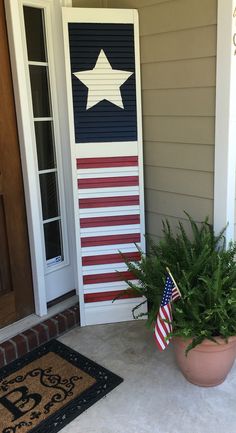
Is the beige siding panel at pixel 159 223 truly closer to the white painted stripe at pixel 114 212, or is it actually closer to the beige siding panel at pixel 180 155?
the white painted stripe at pixel 114 212

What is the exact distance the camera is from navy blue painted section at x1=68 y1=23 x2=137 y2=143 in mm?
2312

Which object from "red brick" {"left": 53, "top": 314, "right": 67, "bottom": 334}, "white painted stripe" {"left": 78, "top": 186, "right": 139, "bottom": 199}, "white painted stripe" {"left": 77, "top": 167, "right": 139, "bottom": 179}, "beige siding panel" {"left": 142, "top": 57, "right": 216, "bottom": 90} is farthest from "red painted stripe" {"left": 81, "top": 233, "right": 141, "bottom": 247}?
"beige siding panel" {"left": 142, "top": 57, "right": 216, "bottom": 90}

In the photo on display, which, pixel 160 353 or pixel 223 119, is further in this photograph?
pixel 160 353

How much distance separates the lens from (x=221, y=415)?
1.90m

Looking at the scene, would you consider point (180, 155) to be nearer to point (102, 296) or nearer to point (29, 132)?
point (29, 132)

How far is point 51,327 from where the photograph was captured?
251 cm

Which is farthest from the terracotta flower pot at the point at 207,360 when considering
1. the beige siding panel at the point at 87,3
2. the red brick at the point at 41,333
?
the beige siding panel at the point at 87,3

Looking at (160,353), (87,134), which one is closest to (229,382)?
(160,353)

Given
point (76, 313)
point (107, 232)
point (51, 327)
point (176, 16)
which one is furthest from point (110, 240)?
point (176, 16)

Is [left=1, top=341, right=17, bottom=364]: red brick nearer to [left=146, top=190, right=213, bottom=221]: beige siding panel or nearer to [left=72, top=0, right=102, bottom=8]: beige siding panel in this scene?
[left=146, top=190, right=213, bottom=221]: beige siding panel

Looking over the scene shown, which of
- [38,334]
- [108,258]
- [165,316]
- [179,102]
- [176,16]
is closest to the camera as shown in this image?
[165,316]

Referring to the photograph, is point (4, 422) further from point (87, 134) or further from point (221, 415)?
point (87, 134)

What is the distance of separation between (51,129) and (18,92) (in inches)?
13.0

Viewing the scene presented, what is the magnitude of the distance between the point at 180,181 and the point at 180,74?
59 cm
